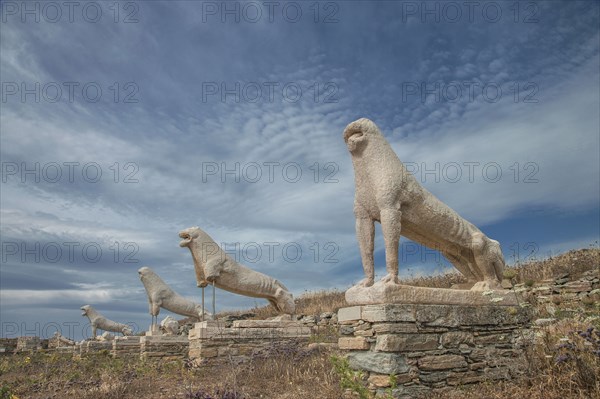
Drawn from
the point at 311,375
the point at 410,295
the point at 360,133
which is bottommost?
the point at 311,375

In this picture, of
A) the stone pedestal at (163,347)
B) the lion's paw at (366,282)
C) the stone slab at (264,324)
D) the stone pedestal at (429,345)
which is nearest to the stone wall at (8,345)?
the stone pedestal at (163,347)

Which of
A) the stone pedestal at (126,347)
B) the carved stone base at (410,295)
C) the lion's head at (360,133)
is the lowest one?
the stone pedestal at (126,347)

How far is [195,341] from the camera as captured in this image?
10.8m

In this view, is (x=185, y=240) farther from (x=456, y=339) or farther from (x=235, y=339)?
(x=456, y=339)

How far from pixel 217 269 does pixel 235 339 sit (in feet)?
5.75

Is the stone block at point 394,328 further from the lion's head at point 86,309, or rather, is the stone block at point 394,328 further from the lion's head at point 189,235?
the lion's head at point 86,309

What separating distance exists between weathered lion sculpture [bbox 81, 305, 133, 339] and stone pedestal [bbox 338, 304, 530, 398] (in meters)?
18.9

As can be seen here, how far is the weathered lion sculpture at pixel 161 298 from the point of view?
15.7 meters

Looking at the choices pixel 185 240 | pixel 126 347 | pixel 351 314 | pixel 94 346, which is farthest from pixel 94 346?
pixel 351 314

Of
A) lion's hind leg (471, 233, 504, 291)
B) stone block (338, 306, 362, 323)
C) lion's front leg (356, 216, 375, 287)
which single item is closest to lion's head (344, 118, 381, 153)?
lion's front leg (356, 216, 375, 287)

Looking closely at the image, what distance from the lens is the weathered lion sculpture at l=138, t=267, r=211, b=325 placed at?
15.7 metres

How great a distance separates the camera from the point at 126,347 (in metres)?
16.0

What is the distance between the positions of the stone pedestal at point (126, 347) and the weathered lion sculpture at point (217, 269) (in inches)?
229

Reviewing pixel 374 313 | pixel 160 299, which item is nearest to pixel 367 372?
pixel 374 313
